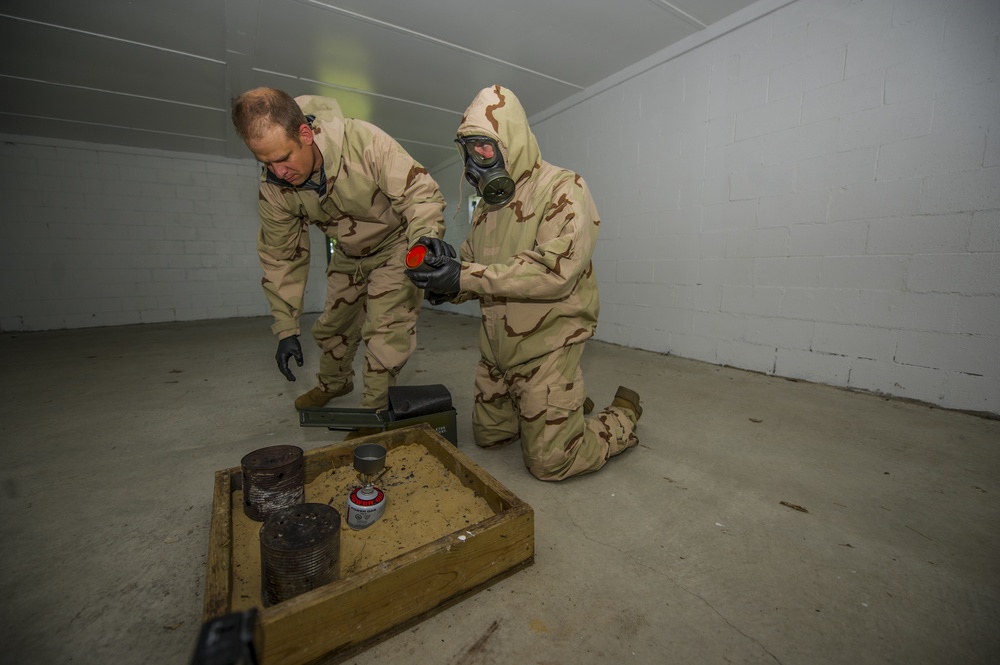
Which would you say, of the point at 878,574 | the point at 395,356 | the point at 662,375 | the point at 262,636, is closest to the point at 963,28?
the point at 662,375

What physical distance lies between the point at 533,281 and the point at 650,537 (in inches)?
31.3

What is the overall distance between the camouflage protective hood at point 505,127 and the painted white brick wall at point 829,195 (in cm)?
193

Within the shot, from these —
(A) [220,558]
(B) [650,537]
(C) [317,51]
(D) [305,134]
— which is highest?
(C) [317,51]

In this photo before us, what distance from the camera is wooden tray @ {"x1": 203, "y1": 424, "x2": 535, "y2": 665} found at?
0.71 metres

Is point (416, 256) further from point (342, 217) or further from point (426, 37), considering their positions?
point (426, 37)

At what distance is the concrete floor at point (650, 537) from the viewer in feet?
2.74

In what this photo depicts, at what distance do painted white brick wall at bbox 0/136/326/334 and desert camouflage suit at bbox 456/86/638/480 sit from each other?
6012mm

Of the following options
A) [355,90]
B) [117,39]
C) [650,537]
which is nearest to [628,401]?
[650,537]

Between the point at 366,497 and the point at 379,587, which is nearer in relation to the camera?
the point at 379,587

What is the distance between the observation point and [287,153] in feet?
4.60

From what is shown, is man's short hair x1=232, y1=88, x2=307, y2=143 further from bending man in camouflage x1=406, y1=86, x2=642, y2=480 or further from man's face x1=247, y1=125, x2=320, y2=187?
Result: bending man in camouflage x1=406, y1=86, x2=642, y2=480

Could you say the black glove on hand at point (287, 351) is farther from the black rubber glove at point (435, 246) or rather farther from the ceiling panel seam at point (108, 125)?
the ceiling panel seam at point (108, 125)

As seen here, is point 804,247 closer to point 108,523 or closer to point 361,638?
point 361,638

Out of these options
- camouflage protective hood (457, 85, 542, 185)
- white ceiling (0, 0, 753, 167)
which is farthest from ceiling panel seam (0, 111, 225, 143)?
camouflage protective hood (457, 85, 542, 185)
